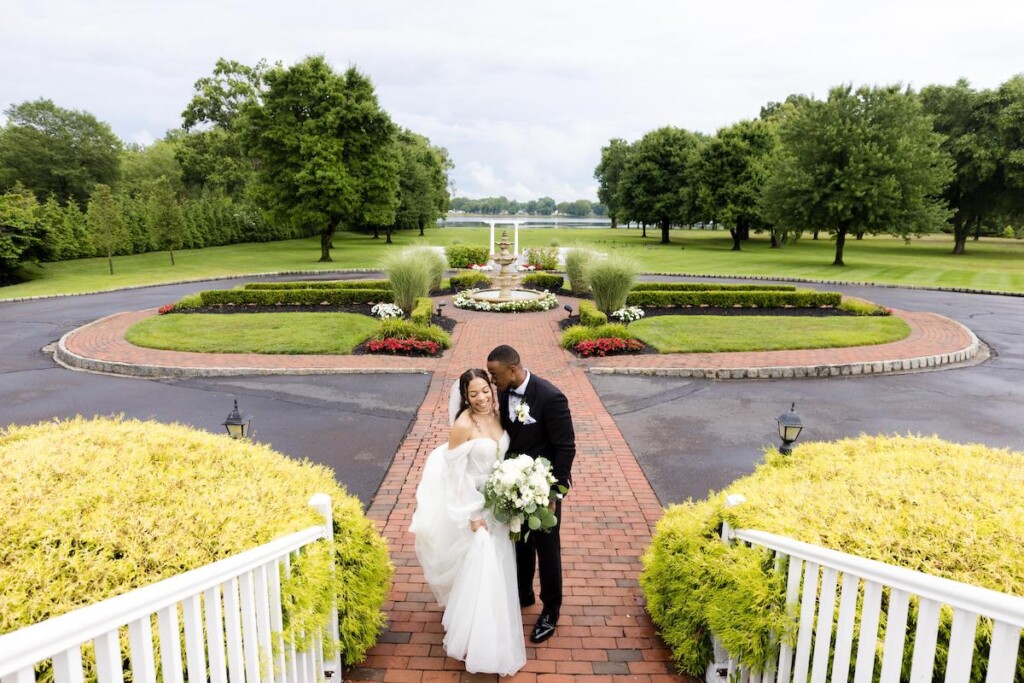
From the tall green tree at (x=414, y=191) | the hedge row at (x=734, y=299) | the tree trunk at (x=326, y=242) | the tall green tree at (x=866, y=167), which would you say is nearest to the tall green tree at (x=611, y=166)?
the tall green tree at (x=414, y=191)

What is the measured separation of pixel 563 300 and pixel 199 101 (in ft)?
153

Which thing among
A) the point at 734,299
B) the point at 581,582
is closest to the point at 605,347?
the point at 734,299

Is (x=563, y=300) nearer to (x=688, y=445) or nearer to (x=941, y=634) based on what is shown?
(x=688, y=445)

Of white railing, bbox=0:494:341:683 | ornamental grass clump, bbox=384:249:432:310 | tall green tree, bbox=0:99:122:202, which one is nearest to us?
white railing, bbox=0:494:341:683

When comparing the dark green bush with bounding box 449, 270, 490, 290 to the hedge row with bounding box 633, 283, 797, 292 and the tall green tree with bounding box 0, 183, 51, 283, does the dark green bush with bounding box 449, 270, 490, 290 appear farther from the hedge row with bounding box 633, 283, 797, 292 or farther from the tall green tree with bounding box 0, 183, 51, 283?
the tall green tree with bounding box 0, 183, 51, 283

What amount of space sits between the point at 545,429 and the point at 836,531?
177cm

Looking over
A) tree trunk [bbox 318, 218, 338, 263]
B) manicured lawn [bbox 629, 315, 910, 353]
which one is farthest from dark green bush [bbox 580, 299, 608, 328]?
tree trunk [bbox 318, 218, 338, 263]

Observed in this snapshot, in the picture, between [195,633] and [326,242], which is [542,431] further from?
[326,242]

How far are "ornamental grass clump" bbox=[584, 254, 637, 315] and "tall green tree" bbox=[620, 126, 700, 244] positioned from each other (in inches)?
1368

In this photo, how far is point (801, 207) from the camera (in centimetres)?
3434

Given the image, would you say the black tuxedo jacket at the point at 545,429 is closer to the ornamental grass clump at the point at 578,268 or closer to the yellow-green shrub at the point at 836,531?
the yellow-green shrub at the point at 836,531

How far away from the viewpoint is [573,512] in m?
5.99

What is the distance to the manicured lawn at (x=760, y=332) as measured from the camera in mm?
13297

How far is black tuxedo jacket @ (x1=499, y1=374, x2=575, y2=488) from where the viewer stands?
395 cm
